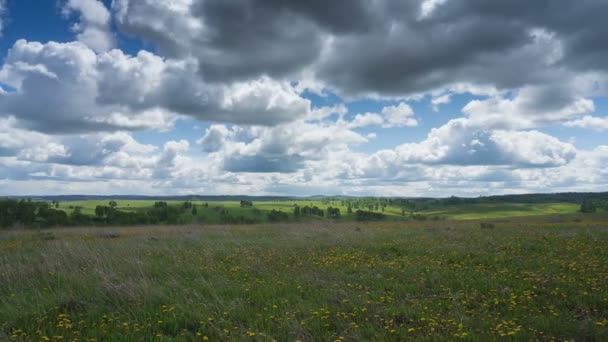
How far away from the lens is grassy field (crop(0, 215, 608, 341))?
569cm

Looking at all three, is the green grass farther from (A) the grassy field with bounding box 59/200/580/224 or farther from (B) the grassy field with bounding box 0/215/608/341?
(B) the grassy field with bounding box 0/215/608/341

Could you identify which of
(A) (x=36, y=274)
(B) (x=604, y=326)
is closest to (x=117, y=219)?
(A) (x=36, y=274)

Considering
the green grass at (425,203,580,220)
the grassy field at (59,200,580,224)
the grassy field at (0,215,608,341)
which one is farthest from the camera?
the green grass at (425,203,580,220)

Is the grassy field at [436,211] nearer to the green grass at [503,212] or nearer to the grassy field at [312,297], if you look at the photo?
the green grass at [503,212]

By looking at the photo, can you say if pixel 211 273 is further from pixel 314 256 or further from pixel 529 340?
pixel 529 340

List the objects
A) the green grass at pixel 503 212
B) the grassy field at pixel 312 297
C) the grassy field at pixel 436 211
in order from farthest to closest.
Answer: the green grass at pixel 503 212
the grassy field at pixel 436 211
the grassy field at pixel 312 297

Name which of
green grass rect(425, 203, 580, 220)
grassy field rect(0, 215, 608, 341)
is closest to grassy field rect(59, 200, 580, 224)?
green grass rect(425, 203, 580, 220)

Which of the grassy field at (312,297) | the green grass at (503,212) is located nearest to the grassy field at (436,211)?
the green grass at (503,212)

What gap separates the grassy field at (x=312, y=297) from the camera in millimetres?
5688

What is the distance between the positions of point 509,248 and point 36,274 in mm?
16104

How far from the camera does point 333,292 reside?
25.7 ft

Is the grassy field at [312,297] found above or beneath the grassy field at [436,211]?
above

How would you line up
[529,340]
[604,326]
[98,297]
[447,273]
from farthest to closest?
[447,273] < [98,297] < [604,326] < [529,340]

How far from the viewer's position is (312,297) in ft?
25.0
